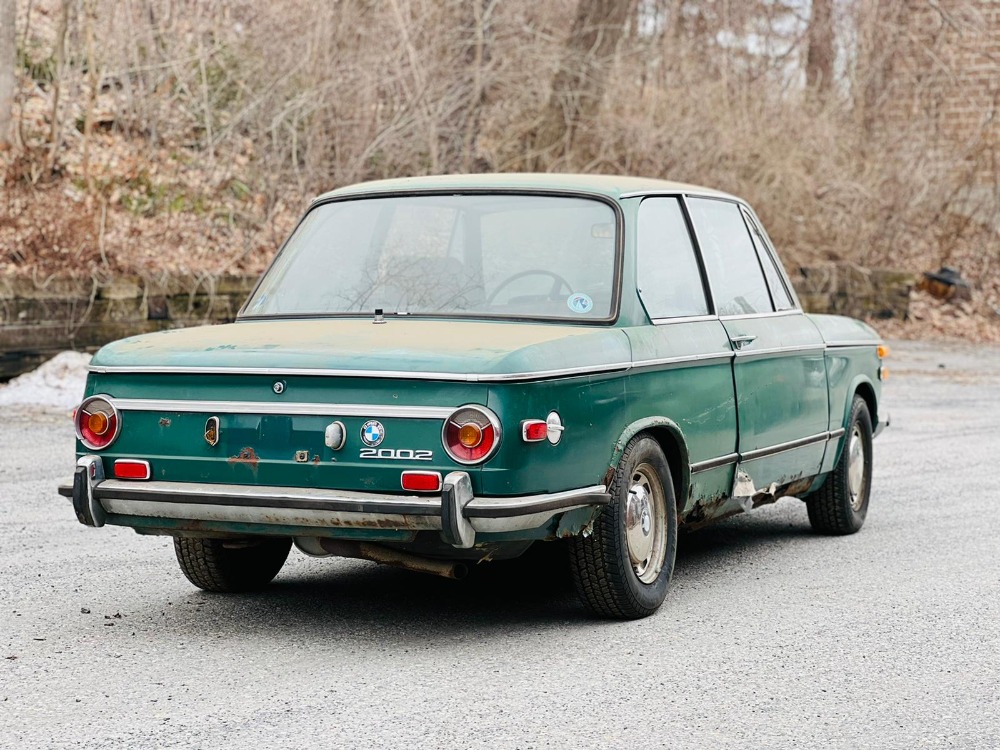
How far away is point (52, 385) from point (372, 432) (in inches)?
349

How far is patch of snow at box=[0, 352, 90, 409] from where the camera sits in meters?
12.9

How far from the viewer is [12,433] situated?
11305mm

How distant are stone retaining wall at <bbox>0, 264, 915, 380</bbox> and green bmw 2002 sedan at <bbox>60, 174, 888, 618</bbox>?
748 cm

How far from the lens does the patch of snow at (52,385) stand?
1295cm

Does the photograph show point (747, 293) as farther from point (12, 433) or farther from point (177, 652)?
point (12, 433)

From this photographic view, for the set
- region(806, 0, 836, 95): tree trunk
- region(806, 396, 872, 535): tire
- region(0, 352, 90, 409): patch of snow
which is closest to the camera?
region(806, 396, 872, 535): tire

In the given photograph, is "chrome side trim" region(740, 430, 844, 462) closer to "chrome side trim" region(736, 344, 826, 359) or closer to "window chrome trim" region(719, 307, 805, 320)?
"chrome side trim" region(736, 344, 826, 359)

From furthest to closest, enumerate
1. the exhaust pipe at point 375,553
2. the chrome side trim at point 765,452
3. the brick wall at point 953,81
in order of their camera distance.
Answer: the brick wall at point 953,81, the chrome side trim at point 765,452, the exhaust pipe at point 375,553

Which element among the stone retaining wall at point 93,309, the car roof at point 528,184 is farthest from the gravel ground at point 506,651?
the stone retaining wall at point 93,309

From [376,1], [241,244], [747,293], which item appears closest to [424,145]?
[376,1]

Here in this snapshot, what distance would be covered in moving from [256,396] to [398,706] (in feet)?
4.21

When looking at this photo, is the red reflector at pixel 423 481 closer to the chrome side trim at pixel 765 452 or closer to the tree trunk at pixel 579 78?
the chrome side trim at pixel 765 452

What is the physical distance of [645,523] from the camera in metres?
5.92

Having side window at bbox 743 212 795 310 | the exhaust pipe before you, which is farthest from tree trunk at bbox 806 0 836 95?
the exhaust pipe
